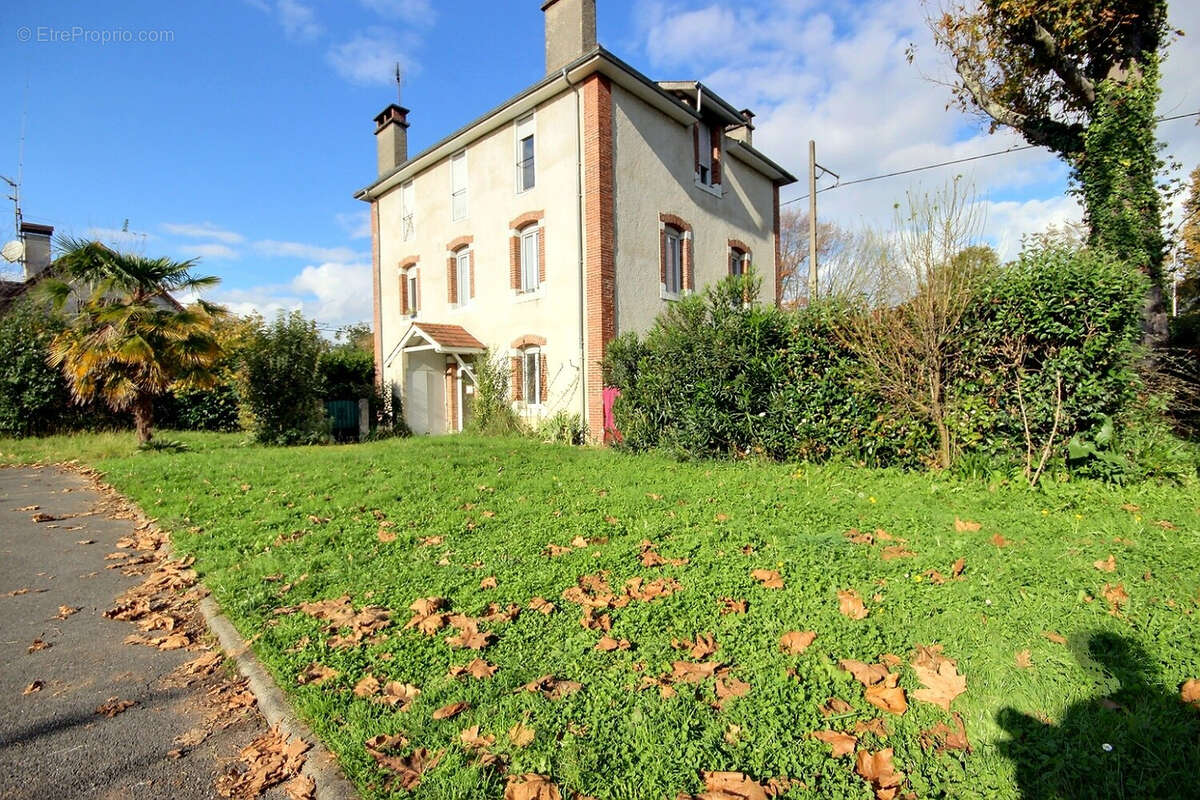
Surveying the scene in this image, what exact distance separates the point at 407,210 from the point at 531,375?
862 centimetres

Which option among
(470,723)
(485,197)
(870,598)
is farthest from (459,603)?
(485,197)

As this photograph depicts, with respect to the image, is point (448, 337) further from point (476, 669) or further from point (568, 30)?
point (476, 669)

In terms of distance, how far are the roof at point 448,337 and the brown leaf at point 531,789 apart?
13.9 meters

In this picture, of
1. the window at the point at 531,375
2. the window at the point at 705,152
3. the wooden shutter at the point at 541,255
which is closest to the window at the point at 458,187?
the wooden shutter at the point at 541,255

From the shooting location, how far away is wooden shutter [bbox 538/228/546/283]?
1409cm

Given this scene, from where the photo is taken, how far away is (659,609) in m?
3.45

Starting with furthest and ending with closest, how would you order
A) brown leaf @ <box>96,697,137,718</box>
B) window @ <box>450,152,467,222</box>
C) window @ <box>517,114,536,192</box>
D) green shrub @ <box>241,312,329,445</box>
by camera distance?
window @ <box>450,152,467,222</box> → window @ <box>517,114,536,192</box> → green shrub @ <box>241,312,329,445</box> → brown leaf @ <box>96,697,137,718</box>

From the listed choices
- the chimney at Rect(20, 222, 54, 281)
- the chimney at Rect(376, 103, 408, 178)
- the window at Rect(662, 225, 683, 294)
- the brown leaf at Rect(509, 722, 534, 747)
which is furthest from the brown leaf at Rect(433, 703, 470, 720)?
the chimney at Rect(20, 222, 54, 281)

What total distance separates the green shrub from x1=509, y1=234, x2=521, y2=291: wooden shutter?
5.33m

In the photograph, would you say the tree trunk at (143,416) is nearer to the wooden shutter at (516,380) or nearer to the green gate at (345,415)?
the green gate at (345,415)

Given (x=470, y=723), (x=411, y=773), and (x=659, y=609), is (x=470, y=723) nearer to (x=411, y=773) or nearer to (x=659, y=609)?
(x=411, y=773)

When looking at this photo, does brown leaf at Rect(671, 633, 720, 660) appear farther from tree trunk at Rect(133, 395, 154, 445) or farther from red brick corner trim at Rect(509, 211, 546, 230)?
tree trunk at Rect(133, 395, 154, 445)

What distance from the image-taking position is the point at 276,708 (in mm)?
2684

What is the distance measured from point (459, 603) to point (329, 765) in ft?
4.67
